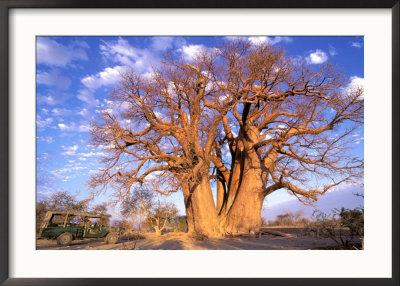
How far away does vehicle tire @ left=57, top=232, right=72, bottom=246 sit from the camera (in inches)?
301

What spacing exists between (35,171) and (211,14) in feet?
11.2

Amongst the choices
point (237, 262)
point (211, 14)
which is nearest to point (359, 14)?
point (211, 14)

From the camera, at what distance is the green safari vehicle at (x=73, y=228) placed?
780 cm

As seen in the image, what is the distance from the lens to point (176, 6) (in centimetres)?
512

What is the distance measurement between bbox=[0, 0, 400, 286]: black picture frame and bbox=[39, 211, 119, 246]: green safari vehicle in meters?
2.93

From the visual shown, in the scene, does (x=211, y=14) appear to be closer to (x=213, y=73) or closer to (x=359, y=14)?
(x=359, y=14)

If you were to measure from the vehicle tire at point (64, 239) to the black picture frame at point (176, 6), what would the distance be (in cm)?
275

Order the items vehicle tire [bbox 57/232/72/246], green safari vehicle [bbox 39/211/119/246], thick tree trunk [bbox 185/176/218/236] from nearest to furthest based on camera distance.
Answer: vehicle tire [bbox 57/232/72/246] < green safari vehicle [bbox 39/211/119/246] < thick tree trunk [bbox 185/176/218/236]

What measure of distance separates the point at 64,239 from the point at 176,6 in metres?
5.43

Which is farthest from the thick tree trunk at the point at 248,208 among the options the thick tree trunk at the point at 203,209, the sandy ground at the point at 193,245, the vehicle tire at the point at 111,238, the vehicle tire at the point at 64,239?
the vehicle tire at the point at 64,239

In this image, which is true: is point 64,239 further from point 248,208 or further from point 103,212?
point 248,208

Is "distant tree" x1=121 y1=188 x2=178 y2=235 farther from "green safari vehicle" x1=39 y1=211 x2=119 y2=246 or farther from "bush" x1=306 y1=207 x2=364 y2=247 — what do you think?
A: "bush" x1=306 y1=207 x2=364 y2=247

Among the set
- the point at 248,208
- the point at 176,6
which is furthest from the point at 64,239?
the point at 176,6

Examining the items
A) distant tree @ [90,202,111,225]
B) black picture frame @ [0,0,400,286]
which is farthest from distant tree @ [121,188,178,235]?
black picture frame @ [0,0,400,286]
